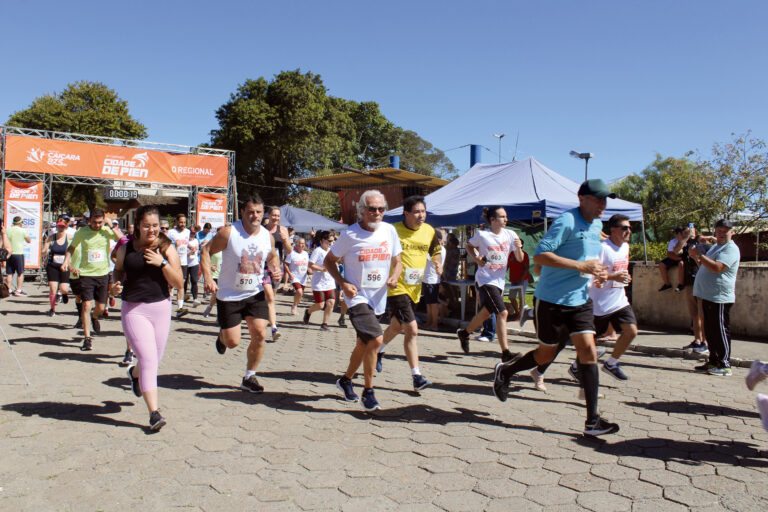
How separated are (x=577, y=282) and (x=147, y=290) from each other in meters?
3.27

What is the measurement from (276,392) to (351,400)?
33.9 inches

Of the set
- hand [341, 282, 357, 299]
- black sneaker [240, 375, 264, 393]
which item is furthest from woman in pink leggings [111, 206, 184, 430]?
hand [341, 282, 357, 299]

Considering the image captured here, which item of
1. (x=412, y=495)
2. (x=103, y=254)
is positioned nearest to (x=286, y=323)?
(x=103, y=254)

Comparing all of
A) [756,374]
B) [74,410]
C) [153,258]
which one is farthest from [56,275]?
[756,374]

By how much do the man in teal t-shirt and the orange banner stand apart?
18.6m

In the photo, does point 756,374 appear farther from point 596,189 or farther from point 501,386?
point 501,386

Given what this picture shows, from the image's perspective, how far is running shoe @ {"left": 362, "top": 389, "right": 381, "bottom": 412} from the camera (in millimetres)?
4930

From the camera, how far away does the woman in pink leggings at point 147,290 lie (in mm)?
4387

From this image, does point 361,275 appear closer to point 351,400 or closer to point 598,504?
point 351,400

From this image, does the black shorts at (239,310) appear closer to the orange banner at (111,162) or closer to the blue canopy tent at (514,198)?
the blue canopy tent at (514,198)

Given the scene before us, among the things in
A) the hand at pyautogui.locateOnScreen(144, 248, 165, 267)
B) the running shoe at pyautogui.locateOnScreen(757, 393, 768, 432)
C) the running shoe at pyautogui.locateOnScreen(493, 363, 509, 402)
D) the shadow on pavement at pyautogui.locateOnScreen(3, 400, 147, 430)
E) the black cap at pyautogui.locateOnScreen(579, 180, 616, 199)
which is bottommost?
the shadow on pavement at pyautogui.locateOnScreen(3, 400, 147, 430)

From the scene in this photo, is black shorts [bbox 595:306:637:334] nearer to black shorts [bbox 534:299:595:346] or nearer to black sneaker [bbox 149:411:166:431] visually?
black shorts [bbox 534:299:595:346]

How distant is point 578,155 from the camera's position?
29250mm

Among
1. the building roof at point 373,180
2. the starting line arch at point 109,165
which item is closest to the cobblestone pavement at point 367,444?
the starting line arch at point 109,165
